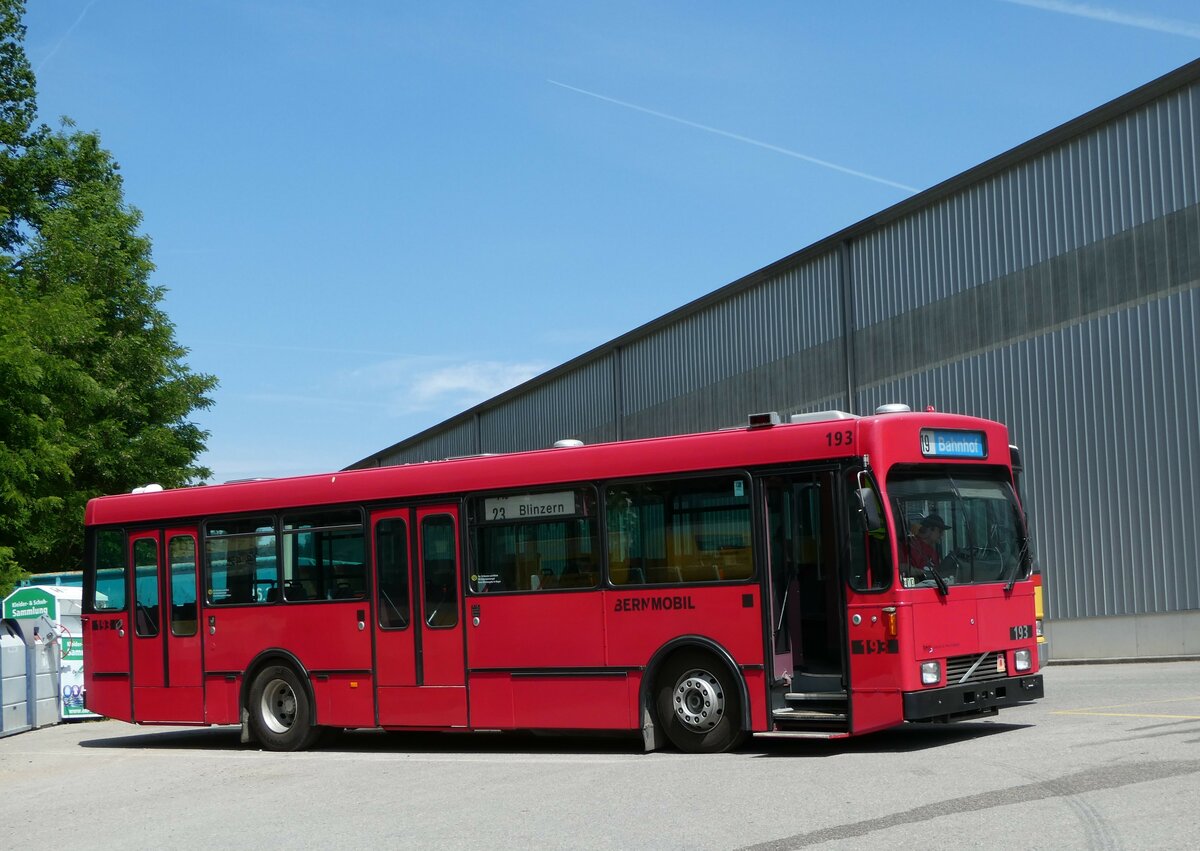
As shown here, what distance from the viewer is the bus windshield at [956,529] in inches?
474

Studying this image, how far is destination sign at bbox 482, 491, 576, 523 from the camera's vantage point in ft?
45.7

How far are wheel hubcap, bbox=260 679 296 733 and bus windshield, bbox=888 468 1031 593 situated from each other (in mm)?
7646

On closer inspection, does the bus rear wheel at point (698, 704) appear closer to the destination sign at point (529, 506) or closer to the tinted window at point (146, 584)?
the destination sign at point (529, 506)

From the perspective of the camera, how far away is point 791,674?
1254 cm

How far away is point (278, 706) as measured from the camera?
53.9ft

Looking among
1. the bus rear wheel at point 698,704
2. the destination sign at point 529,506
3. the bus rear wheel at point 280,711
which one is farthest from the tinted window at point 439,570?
the bus rear wheel at point 698,704

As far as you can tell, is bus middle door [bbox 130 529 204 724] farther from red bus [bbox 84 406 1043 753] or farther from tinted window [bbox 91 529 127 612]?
tinted window [bbox 91 529 127 612]

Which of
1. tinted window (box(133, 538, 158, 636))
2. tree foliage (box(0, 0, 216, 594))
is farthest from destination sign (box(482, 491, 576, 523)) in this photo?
tree foliage (box(0, 0, 216, 594))

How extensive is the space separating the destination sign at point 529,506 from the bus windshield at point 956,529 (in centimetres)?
333

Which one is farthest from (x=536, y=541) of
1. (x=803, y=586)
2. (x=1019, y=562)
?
(x=1019, y=562)

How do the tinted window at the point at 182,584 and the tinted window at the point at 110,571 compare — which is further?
the tinted window at the point at 110,571

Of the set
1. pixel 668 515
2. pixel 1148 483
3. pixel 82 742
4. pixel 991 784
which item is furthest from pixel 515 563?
pixel 1148 483

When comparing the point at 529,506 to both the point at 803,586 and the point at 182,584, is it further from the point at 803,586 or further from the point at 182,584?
the point at 182,584

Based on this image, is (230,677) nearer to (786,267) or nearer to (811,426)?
(811,426)
